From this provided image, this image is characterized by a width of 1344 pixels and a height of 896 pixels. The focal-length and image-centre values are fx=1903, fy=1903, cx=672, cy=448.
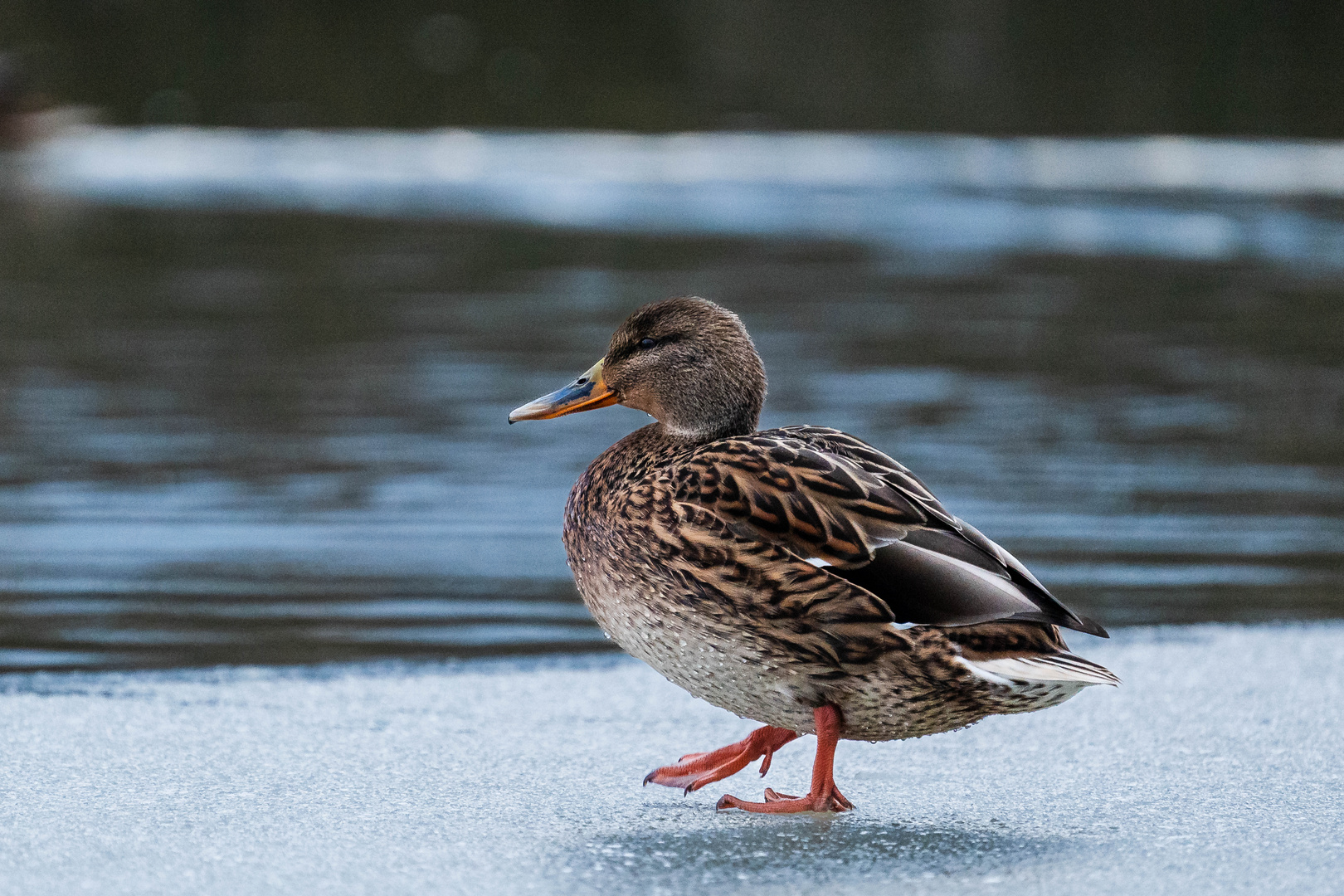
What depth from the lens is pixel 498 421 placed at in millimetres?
7531

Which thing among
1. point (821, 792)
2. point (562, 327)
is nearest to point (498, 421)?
point (562, 327)

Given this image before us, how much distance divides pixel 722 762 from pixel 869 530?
54 centimetres

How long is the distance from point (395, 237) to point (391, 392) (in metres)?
5.48

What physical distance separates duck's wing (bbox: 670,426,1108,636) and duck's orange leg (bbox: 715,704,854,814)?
218 mm

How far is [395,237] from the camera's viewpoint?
1343 cm

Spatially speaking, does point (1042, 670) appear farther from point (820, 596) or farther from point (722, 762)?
point (722, 762)

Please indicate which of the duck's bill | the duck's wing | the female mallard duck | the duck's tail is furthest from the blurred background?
the duck's tail

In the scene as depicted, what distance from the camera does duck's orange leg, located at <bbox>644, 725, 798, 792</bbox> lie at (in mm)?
3164

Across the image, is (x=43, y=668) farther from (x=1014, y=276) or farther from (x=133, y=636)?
(x=1014, y=276)

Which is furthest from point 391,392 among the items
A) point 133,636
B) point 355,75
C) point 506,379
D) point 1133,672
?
point 355,75

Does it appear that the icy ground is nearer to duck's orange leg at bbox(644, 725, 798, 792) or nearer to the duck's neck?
duck's orange leg at bbox(644, 725, 798, 792)

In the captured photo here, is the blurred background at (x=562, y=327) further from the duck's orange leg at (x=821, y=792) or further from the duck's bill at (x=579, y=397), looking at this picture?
the duck's orange leg at (x=821, y=792)

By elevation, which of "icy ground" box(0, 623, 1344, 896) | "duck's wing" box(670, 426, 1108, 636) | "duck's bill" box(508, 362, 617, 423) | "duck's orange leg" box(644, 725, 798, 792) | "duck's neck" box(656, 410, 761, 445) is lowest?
"icy ground" box(0, 623, 1344, 896)

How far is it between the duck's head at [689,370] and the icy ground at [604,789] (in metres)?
0.63
